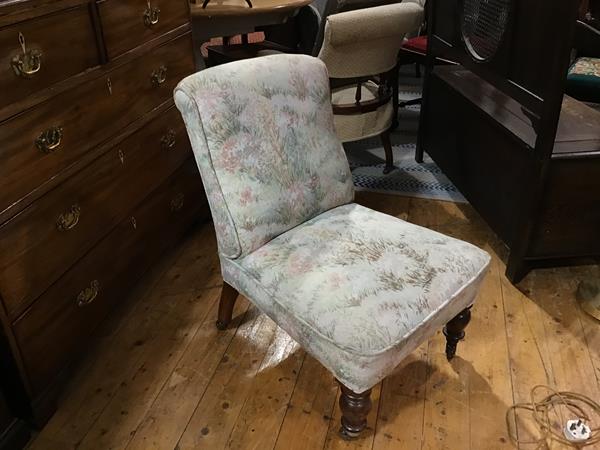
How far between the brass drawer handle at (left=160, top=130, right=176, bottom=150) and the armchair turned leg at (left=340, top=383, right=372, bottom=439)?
1.00 m

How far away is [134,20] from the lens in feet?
5.17

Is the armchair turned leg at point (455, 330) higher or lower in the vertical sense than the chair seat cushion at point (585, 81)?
lower

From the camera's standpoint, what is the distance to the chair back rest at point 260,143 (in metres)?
1.39

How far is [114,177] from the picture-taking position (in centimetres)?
160

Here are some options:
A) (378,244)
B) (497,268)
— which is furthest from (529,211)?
(378,244)

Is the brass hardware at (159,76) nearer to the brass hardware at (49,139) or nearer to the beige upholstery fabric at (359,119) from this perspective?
the brass hardware at (49,139)

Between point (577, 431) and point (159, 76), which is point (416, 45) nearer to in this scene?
point (159, 76)

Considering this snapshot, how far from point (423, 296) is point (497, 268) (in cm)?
90

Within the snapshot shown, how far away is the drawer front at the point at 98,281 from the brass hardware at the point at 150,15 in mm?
520

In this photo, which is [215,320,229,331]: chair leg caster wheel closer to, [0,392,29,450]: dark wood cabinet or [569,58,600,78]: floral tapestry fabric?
[0,392,29,450]: dark wood cabinet

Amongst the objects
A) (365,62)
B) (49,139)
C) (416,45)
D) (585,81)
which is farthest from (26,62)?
(416,45)

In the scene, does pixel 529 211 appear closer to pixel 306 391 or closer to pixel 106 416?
pixel 306 391

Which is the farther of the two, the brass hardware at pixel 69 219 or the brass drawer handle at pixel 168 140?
the brass drawer handle at pixel 168 140

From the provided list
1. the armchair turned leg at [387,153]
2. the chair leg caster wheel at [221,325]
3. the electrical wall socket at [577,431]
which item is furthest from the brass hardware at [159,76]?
the electrical wall socket at [577,431]
